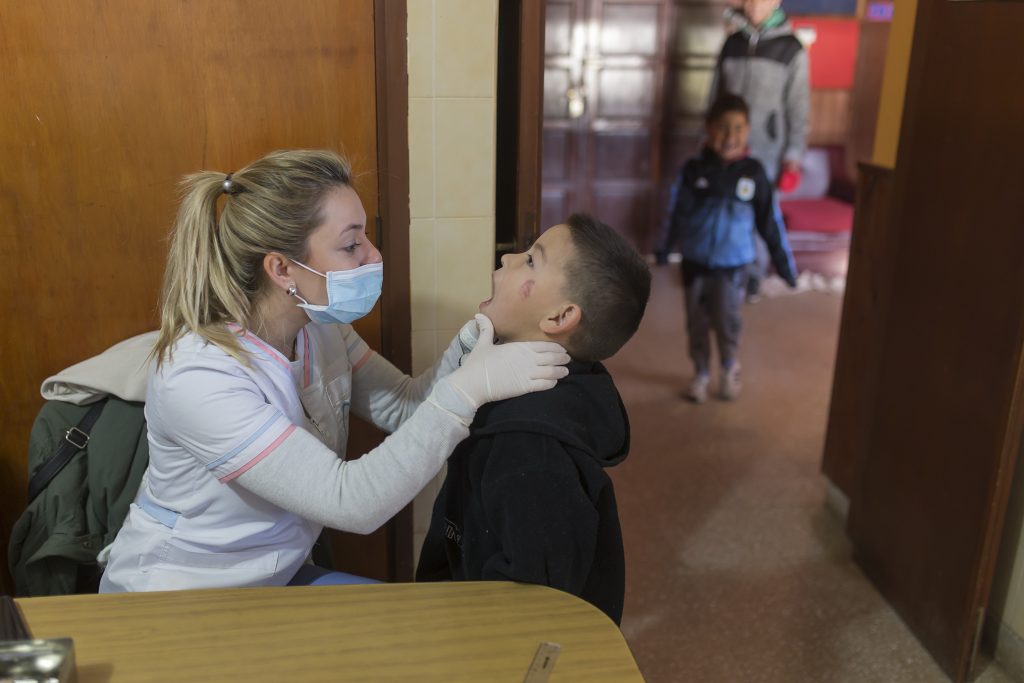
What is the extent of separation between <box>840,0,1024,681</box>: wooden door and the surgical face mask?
133 cm

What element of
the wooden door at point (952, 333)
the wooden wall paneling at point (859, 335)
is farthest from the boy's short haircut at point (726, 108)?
the wooden door at point (952, 333)

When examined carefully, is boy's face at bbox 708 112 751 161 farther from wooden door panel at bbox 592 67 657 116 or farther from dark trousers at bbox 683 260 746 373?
wooden door panel at bbox 592 67 657 116

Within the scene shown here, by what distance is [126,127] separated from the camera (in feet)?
5.97

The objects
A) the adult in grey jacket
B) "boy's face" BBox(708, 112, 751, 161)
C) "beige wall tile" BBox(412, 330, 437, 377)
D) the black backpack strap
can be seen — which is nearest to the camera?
the black backpack strap

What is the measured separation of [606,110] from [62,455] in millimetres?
4839

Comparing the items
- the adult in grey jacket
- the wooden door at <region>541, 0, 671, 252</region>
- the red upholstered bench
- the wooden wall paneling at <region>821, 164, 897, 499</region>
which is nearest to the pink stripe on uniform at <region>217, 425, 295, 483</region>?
the wooden wall paneling at <region>821, 164, 897, 499</region>

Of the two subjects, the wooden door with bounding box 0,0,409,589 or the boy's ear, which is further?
the wooden door with bounding box 0,0,409,589

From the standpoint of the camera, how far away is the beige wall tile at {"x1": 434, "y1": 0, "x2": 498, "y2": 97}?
1.84m

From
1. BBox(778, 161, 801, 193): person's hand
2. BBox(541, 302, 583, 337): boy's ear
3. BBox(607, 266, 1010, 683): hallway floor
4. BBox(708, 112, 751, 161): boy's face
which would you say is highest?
BBox(708, 112, 751, 161): boy's face

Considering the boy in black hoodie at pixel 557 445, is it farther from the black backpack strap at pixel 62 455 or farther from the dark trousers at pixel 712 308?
the dark trousers at pixel 712 308

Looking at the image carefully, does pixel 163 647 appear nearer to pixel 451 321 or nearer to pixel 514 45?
pixel 451 321

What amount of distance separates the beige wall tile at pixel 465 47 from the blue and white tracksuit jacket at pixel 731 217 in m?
2.05

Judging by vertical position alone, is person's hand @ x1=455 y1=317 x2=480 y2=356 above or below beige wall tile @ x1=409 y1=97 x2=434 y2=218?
below

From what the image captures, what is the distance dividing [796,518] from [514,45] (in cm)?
176
